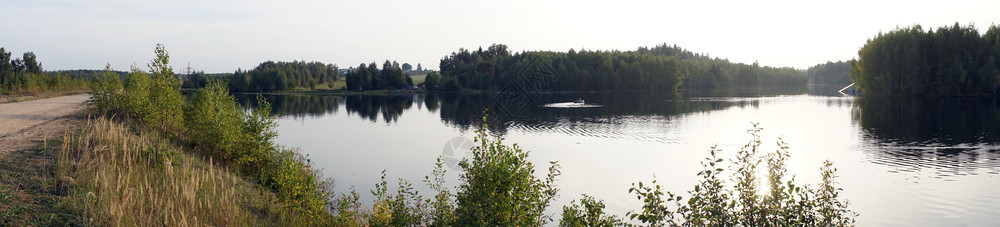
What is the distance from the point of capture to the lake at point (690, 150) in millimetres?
17125

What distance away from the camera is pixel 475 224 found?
8016 millimetres

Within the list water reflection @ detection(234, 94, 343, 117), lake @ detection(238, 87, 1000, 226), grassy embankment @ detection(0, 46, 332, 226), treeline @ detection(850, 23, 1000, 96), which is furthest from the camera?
treeline @ detection(850, 23, 1000, 96)

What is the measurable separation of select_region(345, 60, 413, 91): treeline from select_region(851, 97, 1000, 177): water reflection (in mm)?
107624

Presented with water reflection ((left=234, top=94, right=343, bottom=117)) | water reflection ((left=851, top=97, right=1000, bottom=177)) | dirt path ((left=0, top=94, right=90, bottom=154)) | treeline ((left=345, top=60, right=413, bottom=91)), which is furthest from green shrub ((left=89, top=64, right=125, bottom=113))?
treeline ((left=345, top=60, right=413, bottom=91))

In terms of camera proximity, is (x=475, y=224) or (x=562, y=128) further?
(x=562, y=128)

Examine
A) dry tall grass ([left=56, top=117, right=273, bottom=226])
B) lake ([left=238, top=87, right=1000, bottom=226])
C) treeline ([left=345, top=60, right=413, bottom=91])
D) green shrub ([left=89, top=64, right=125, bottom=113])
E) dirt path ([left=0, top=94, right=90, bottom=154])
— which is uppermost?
treeline ([left=345, top=60, right=413, bottom=91])

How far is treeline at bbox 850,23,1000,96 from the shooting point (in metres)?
73.6

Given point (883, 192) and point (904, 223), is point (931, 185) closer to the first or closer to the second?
point (883, 192)

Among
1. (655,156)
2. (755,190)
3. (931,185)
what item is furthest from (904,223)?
(655,156)

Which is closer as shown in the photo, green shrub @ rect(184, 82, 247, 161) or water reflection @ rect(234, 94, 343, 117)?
green shrub @ rect(184, 82, 247, 161)

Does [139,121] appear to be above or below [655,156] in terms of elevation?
above

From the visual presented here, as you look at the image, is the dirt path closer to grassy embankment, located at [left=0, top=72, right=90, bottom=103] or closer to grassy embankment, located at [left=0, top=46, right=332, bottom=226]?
grassy embankment, located at [left=0, top=46, right=332, bottom=226]

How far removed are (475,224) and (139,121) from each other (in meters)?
19.0

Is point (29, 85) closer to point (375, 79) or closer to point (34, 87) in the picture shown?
point (34, 87)
